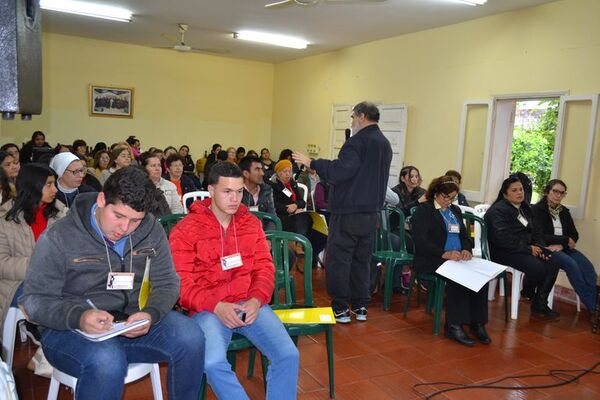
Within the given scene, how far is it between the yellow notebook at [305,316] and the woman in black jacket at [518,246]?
225 cm

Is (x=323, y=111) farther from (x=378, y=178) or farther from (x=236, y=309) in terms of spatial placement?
(x=236, y=309)

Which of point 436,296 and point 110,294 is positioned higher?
point 110,294

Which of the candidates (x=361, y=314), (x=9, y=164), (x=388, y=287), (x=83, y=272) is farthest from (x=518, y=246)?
(x=9, y=164)

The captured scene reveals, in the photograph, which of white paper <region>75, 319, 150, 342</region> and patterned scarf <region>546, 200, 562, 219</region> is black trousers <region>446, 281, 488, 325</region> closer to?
patterned scarf <region>546, 200, 562, 219</region>

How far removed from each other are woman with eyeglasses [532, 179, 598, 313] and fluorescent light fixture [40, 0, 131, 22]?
18.3 feet

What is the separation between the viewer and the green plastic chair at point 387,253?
12.9 ft

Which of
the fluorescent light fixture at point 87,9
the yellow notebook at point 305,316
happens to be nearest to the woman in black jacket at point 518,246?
the yellow notebook at point 305,316

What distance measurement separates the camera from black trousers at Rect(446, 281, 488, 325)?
3342 mm

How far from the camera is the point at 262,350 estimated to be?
6.60 feet

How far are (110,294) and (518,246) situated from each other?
3310 millimetres

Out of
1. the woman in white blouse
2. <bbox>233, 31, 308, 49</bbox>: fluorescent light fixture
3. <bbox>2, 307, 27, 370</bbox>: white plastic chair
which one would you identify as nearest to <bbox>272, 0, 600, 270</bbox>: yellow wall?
<bbox>233, 31, 308, 49</bbox>: fluorescent light fixture

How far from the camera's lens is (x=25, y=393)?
237cm

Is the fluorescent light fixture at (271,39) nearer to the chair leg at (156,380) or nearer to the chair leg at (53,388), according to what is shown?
the chair leg at (156,380)

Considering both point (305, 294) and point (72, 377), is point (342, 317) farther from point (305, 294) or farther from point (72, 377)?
point (72, 377)
